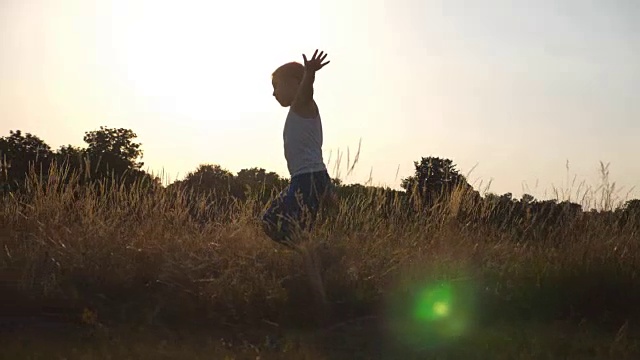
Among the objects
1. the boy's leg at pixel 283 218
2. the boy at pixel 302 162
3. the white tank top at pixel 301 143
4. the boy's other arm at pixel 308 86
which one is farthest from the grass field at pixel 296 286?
the boy's other arm at pixel 308 86

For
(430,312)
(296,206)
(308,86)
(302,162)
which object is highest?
(308,86)

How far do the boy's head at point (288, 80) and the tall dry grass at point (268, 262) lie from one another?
3.75 ft

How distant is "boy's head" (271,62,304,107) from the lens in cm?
639

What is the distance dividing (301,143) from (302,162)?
6.3 inches

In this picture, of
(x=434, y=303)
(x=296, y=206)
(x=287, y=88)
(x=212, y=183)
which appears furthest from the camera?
(x=212, y=183)

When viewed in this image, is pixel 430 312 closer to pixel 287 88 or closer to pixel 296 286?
pixel 296 286

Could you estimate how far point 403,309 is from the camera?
17.6 feet

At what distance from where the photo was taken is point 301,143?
20.3 feet

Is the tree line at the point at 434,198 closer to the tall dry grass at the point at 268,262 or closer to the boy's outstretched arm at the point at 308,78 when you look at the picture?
the tall dry grass at the point at 268,262

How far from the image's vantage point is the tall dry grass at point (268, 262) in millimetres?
5121

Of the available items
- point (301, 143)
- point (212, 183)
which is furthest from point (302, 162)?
point (212, 183)

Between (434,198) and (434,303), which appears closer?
(434,303)

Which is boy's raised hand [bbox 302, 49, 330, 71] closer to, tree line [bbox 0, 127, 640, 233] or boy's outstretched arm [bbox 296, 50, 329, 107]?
boy's outstretched arm [bbox 296, 50, 329, 107]

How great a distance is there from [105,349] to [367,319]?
6.16 ft
